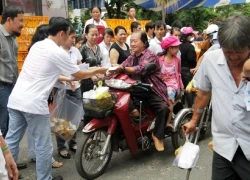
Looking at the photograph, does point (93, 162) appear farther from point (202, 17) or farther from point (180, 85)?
point (202, 17)

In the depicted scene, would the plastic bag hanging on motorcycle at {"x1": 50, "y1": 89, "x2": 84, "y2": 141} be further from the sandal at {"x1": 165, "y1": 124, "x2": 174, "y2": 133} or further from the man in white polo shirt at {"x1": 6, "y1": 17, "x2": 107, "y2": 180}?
the sandal at {"x1": 165, "y1": 124, "x2": 174, "y2": 133}

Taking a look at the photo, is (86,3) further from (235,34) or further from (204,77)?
(235,34)

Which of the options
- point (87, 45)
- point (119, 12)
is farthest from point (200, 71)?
point (119, 12)

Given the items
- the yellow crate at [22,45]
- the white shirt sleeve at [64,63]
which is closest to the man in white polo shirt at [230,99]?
the white shirt sleeve at [64,63]

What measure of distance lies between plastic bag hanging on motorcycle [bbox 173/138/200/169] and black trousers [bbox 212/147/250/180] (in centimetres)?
15

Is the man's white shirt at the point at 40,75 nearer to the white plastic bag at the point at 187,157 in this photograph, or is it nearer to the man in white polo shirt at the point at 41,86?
the man in white polo shirt at the point at 41,86

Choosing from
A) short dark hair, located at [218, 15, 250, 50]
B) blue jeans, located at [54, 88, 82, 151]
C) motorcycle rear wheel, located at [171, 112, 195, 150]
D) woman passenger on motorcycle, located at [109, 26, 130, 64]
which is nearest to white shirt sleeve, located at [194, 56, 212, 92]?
short dark hair, located at [218, 15, 250, 50]

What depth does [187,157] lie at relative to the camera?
7.99 ft

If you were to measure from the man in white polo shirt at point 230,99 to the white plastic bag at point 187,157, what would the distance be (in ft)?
0.51

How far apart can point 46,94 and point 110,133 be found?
3.02 ft

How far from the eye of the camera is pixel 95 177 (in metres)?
3.77

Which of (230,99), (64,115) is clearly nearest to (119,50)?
(64,115)

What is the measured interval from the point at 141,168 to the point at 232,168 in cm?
194

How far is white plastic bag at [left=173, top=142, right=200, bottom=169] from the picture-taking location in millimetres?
2395
